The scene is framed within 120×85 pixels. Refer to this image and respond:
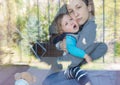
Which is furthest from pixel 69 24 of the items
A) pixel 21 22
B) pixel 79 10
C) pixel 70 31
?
pixel 21 22

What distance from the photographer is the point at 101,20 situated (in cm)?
450

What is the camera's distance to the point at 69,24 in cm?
453

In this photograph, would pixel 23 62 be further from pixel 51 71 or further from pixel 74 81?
pixel 74 81

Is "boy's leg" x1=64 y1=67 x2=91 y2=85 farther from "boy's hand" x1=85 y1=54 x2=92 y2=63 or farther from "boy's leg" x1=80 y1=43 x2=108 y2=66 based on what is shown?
"boy's leg" x1=80 y1=43 x2=108 y2=66

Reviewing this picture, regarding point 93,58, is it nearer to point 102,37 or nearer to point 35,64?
point 102,37

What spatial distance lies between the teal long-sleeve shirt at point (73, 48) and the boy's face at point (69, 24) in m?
0.09

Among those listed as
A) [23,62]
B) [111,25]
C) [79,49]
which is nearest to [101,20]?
[111,25]

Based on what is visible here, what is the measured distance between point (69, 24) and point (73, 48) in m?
0.30

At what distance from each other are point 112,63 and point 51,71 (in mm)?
779

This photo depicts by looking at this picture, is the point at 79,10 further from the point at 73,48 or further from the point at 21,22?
the point at 21,22

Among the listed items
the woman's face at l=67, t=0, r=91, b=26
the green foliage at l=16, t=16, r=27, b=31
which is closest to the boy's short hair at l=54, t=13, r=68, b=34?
the woman's face at l=67, t=0, r=91, b=26

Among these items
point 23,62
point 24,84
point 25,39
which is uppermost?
point 25,39

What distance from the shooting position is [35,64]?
467 cm

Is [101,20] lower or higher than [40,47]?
higher
